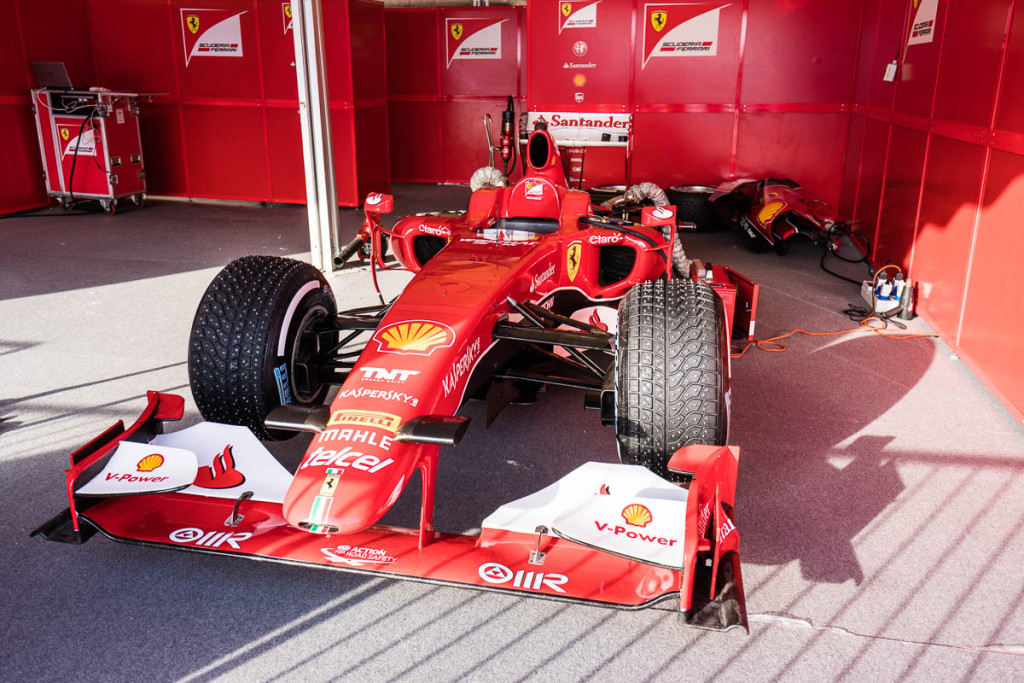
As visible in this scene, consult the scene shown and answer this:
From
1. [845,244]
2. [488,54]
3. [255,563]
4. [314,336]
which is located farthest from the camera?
[488,54]

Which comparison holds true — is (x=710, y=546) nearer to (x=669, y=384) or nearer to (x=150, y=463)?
(x=669, y=384)

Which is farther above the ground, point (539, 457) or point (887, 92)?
point (887, 92)

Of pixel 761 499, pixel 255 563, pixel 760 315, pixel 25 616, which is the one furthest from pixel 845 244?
pixel 25 616

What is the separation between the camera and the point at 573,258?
3.96m

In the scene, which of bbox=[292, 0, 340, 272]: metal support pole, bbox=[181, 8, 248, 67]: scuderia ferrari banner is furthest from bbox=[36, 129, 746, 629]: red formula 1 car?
bbox=[181, 8, 248, 67]: scuderia ferrari banner

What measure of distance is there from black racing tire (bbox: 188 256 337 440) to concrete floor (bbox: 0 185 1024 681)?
1.37 feet

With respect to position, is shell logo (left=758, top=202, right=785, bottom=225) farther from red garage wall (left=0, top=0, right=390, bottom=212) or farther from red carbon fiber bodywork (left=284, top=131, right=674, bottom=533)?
red garage wall (left=0, top=0, right=390, bottom=212)

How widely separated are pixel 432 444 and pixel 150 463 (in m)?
0.88

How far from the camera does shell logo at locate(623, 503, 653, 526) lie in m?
2.28

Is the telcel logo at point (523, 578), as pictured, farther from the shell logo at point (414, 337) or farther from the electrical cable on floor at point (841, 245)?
the electrical cable on floor at point (841, 245)

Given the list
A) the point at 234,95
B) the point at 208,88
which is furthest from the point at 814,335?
the point at 208,88

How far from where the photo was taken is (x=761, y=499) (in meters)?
3.04

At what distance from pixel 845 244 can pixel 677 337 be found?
18.4 ft

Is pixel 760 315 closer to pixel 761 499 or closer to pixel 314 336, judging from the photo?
pixel 761 499
